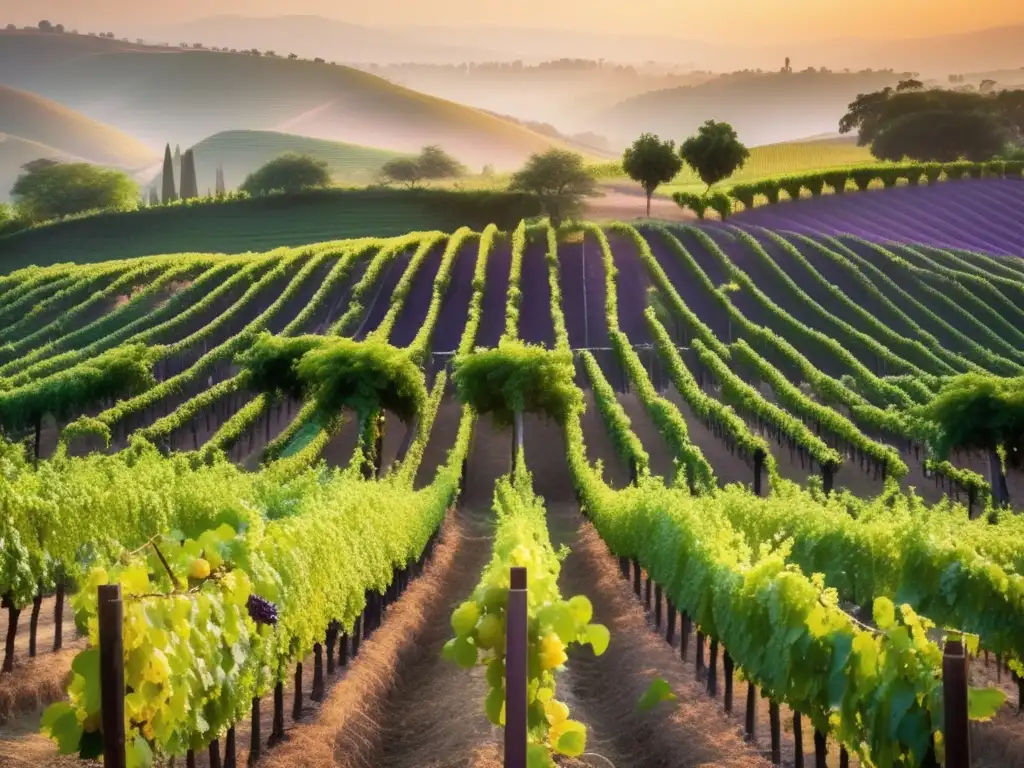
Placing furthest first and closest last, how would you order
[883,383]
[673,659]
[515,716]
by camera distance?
[883,383] → [673,659] → [515,716]

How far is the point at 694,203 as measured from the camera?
103 metres

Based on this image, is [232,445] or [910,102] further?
[910,102]

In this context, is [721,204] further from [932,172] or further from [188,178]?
[188,178]

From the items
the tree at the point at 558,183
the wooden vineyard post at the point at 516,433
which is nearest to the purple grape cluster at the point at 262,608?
the wooden vineyard post at the point at 516,433

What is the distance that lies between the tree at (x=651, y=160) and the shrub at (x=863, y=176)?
13.6 meters

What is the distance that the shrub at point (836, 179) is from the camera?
106688 millimetres

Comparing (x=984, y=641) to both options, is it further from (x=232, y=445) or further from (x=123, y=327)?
(x=123, y=327)

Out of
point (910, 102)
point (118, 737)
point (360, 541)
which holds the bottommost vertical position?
point (360, 541)

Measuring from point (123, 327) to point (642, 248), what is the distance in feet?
102

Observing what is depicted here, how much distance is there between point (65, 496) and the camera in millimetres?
22562

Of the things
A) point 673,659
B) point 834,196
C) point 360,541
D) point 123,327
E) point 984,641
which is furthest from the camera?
point 834,196

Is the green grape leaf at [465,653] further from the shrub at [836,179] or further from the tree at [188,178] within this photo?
the tree at [188,178]

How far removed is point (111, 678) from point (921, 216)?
9675 cm

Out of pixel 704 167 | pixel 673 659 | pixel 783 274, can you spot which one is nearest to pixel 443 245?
pixel 783 274
